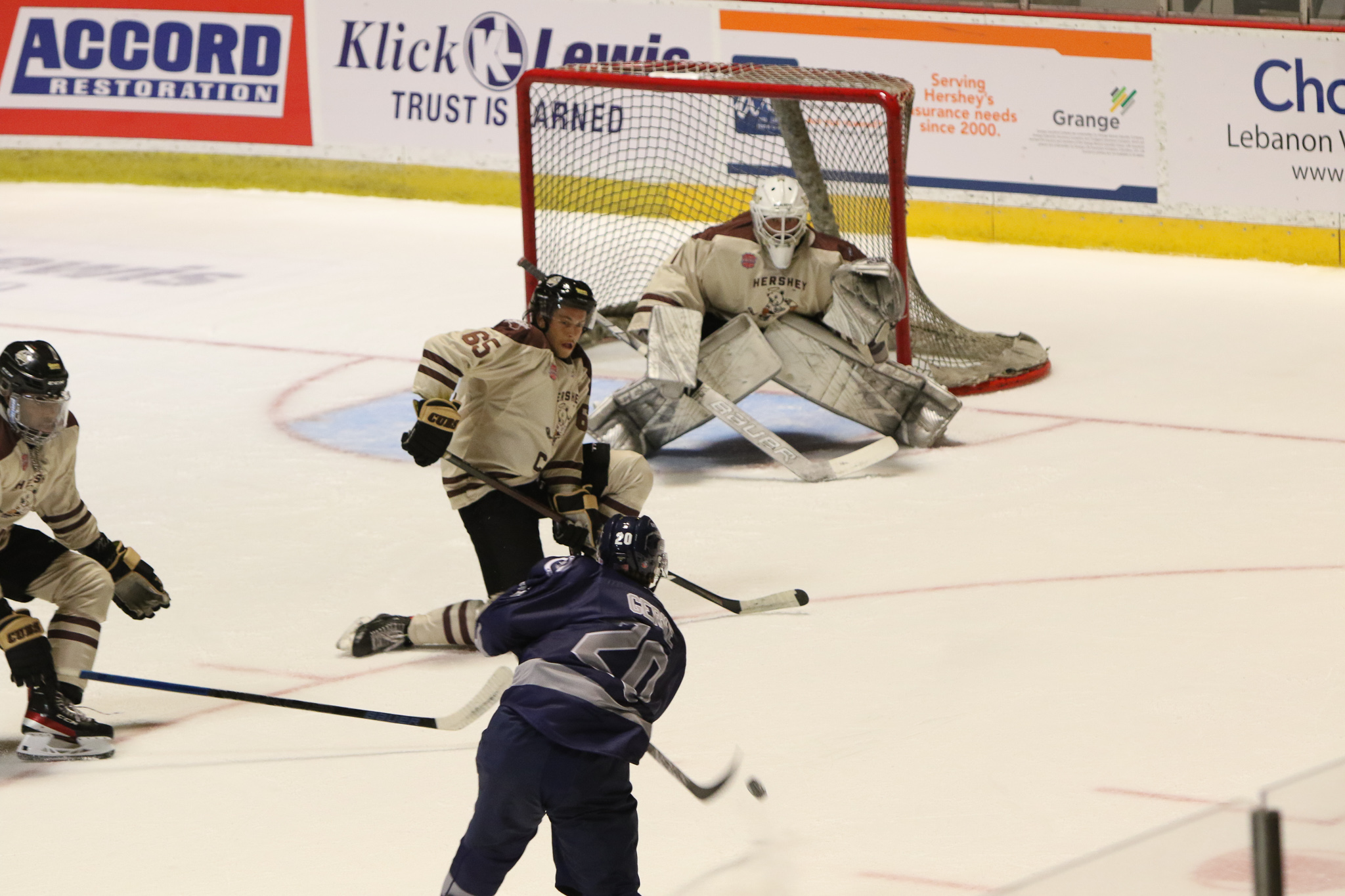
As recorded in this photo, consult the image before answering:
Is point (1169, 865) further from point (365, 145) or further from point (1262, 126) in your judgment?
point (365, 145)

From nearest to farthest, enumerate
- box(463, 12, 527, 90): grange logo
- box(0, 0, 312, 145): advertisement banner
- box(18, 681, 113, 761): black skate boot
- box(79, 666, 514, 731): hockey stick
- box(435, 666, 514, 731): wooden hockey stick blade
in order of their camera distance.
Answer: box(435, 666, 514, 731): wooden hockey stick blade < box(79, 666, 514, 731): hockey stick < box(18, 681, 113, 761): black skate boot < box(463, 12, 527, 90): grange logo < box(0, 0, 312, 145): advertisement banner

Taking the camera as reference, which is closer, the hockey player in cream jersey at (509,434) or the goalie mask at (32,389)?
the goalie mask at (32,389)

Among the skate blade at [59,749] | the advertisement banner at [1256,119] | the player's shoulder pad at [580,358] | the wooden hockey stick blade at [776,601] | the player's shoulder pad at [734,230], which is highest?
the advertisement banner at [1256,119]

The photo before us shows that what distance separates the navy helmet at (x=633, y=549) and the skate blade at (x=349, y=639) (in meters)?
1.73

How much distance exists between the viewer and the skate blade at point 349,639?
4.54 m

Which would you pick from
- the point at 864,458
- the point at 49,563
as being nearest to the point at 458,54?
the point at 864,458

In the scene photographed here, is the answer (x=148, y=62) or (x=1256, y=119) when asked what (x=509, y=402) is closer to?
(x=1256, y=119)

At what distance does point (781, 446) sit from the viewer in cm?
616

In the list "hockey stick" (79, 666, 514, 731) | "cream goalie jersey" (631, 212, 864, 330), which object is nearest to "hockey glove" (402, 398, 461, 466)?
"hockey stick" (79, 666, 514, 731)

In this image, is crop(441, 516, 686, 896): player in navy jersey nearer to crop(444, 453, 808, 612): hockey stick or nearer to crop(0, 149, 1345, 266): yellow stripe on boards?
crop(444, 453, 808, 612): hockey stick

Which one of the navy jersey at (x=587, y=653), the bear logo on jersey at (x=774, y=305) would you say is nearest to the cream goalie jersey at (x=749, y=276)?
the bear logo on jersey at (x=774, y=305)

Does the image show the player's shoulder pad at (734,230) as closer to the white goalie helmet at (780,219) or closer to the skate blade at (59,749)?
the white goalie helmet at (780,219)

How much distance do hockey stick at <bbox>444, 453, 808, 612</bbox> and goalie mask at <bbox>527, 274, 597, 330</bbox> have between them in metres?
0.39

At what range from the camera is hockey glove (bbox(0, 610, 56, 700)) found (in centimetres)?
379
